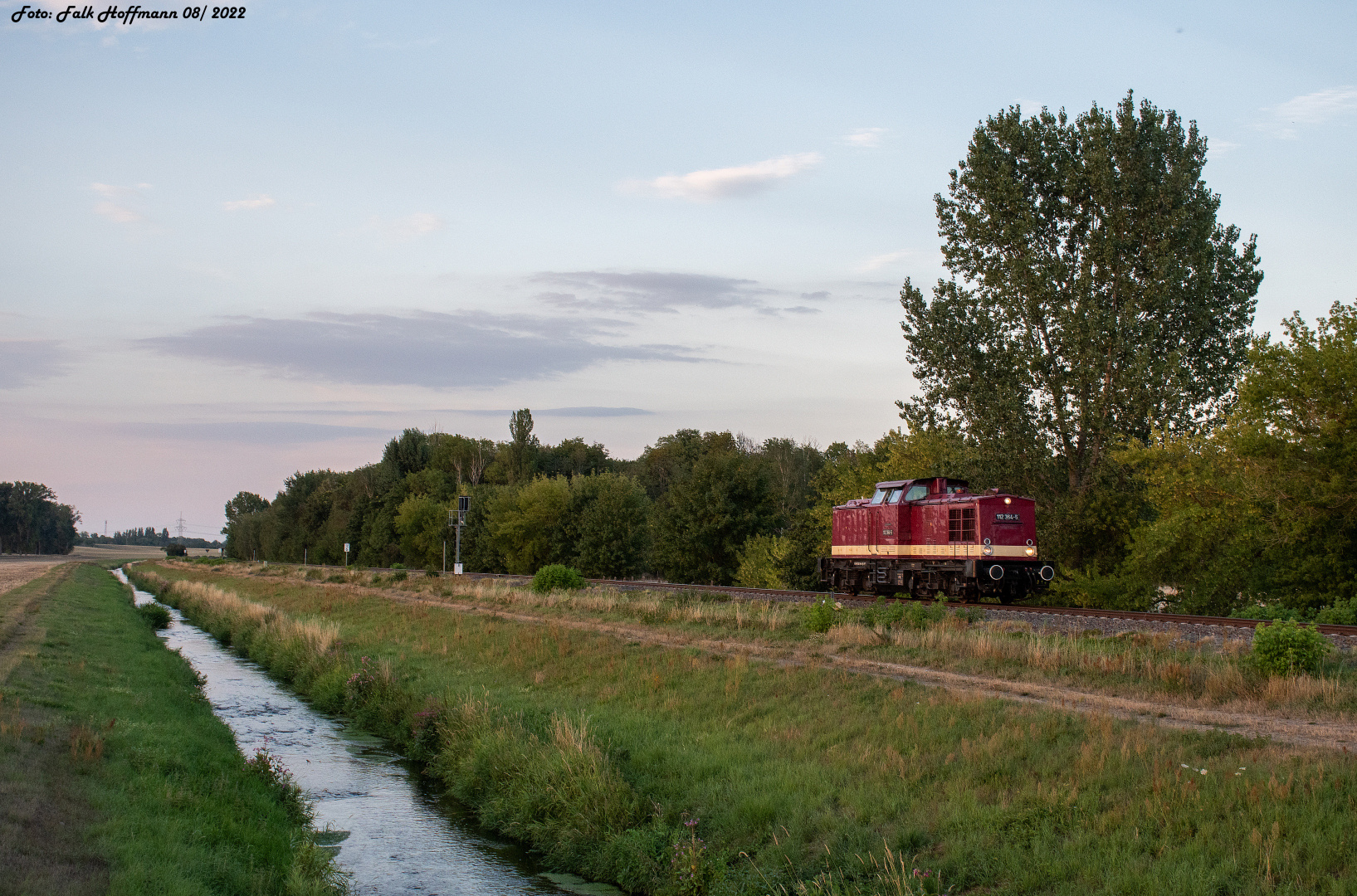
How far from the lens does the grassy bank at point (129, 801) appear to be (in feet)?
31.8

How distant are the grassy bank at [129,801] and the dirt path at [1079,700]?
10489mm

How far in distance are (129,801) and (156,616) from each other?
4205 cm

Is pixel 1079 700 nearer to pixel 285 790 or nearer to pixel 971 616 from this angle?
pixel 971 616

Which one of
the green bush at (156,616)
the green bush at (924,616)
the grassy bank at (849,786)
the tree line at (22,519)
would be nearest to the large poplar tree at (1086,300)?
the green bush at (924,616)

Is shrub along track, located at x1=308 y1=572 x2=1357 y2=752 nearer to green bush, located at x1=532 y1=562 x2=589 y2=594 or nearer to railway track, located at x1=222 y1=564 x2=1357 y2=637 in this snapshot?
railway track, located at x1=222 y1=564 x2=1357 y2=637

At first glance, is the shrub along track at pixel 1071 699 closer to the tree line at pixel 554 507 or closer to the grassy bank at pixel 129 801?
the grassy bank at pixel 129 801

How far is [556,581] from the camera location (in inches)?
1641

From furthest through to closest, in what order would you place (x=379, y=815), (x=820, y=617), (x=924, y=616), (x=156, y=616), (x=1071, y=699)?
(x=156, y=616), (x=820, y=617), (x=924, y=616), (x=379, y=815), (x=1071, y=699)

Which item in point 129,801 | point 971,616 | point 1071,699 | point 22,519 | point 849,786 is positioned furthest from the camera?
point 22,519

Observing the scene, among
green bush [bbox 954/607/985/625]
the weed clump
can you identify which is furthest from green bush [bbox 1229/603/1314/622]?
the weed clump

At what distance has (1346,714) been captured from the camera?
41.9 feet

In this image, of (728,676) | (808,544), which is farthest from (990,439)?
(728,676)

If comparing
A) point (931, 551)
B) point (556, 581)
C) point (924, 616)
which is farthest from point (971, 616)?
point (556, 581)

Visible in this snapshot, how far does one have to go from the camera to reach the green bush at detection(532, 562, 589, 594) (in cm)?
4131
